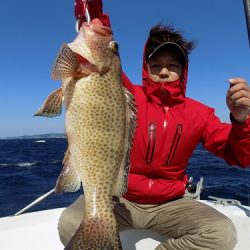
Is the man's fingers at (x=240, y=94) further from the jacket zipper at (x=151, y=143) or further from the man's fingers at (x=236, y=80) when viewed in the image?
the jacket zipper at (x=151, y=143)

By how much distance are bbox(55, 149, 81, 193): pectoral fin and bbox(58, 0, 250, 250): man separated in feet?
3.01

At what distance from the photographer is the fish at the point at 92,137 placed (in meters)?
2.91

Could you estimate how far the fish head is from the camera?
10.00ft

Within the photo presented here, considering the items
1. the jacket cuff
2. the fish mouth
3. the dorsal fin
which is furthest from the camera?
the jacket cuff

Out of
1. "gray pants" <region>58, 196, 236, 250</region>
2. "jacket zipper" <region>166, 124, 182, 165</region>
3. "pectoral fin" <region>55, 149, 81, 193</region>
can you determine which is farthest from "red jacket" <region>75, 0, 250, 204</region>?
"pectoral fin" <region>55, 149, 81, 193</region>

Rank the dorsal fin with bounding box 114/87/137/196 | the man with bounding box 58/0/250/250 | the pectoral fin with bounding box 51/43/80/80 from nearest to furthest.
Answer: the pectoral fin with bounding box 51/43/80/80 → the dorsal fin with bounding box 114/87/137/196 → the man with bounding box 58/0/250/250

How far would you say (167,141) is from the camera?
13.2 ft

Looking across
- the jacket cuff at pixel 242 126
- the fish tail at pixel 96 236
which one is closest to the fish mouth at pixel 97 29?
the jacket cuff at pixel 242 126

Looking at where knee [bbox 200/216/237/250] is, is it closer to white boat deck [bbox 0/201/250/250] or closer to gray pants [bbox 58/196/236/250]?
gray pants [bbox 58/196/236/250]

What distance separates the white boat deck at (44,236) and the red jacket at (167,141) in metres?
0.66

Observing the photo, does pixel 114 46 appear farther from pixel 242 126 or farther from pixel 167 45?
pixel 242 126

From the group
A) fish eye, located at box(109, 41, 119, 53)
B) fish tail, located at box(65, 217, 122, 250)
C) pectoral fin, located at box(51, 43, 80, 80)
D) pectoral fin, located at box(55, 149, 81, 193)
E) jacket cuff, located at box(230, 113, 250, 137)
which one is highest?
fish eye, located at box(109, 41, 119, 53)

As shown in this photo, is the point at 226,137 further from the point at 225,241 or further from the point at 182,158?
the point at 225,241

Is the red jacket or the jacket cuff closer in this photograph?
the jacket cuff
